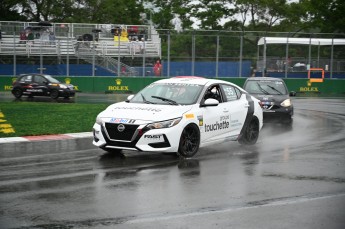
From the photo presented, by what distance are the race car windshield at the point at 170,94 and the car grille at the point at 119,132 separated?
120cm

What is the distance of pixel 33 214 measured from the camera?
6.87 metres

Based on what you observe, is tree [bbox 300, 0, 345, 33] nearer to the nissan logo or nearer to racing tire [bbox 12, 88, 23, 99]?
racing tire [bbox 12, 88, 23, 99]

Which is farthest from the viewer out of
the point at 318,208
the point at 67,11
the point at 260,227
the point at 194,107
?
the point at 67,11

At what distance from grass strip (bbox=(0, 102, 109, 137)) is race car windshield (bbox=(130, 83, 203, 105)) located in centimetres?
415

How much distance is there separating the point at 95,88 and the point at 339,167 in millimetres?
29448

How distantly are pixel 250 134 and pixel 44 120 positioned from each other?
24.0 feet

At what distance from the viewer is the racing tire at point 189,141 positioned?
11391 mm

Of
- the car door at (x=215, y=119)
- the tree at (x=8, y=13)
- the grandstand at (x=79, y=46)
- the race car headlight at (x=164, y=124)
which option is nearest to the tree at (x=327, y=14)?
the grandstand at (x=79, y=46)

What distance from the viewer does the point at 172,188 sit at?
337 inches

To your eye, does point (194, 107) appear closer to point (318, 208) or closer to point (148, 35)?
point (318, 208)

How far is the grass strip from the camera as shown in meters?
15.9

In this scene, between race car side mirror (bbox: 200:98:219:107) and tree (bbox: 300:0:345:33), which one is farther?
tree (bbox: 300:0:345:33)

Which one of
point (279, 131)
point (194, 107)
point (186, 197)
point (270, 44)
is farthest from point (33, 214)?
point (270, 44)

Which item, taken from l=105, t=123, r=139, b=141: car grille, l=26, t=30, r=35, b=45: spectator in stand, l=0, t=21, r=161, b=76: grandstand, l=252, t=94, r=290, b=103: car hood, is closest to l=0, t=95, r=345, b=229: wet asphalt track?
l=105, t=123, r=139, b=141: car grille
